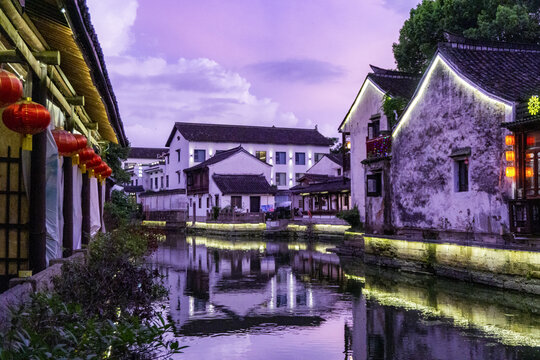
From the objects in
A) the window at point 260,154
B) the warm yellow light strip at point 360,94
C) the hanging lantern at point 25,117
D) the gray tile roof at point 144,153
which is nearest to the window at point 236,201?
the window at point 260,154

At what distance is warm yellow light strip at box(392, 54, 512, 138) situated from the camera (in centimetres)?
1697

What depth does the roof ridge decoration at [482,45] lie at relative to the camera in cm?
1992

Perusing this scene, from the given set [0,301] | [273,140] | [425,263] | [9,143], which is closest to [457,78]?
[425,263]

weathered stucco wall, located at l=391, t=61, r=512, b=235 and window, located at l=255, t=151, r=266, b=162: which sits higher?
window, located at l=255, t=151, r=266, b=162

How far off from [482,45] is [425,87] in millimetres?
2644

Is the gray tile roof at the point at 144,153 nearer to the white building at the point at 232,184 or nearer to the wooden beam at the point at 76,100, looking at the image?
the white building at the point at 232,184

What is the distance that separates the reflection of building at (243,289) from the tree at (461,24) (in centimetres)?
1417

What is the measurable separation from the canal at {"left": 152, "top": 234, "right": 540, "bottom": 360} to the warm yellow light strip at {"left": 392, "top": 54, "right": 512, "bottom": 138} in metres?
5.64

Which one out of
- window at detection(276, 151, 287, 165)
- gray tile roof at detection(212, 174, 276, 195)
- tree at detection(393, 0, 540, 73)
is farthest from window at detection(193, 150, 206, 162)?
tree at detection(393, 0, 540, 73)

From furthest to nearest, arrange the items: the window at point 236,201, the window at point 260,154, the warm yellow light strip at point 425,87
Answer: the window at point 260,154, the window at point 236,201, the warm yellow light strip at point 425,87

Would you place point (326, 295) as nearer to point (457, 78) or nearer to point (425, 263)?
point (425, 263)

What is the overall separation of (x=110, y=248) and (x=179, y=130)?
166 feet

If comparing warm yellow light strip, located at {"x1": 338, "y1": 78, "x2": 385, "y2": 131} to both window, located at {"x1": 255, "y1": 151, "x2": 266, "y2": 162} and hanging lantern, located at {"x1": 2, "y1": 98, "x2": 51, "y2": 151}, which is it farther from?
window, located at {"x1": 255, "y1": 151, "x2": 266, "y2": 162}

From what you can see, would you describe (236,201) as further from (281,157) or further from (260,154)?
(281,157)
